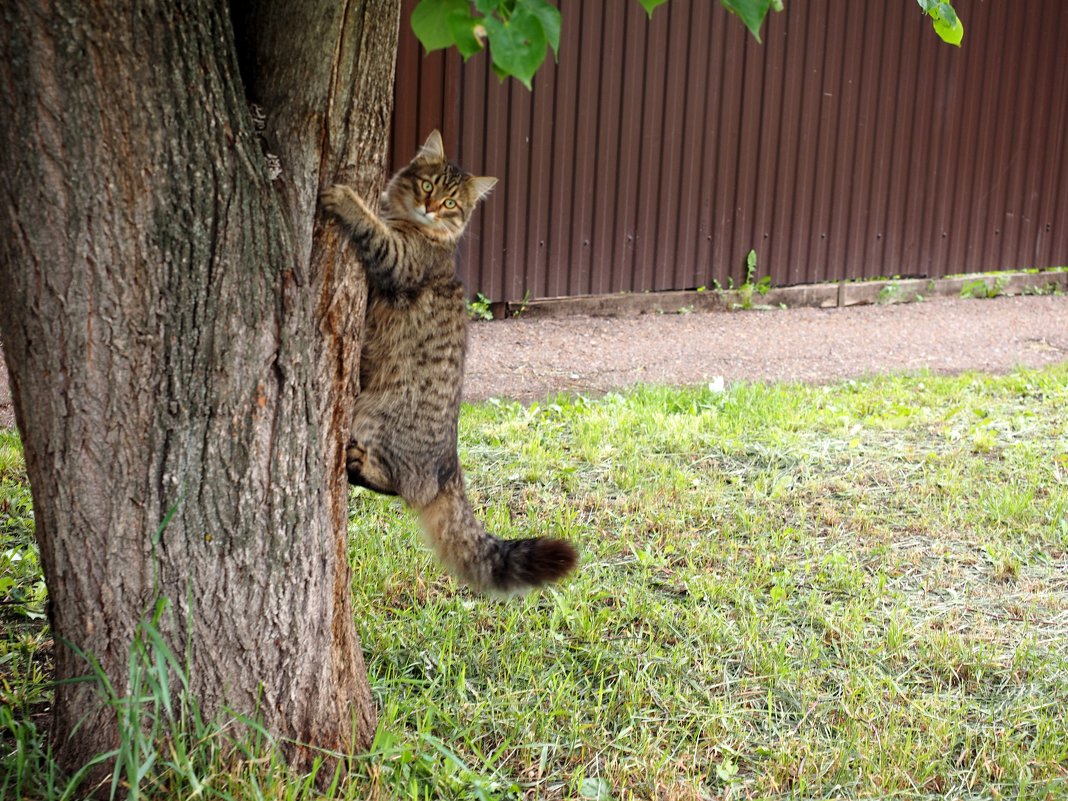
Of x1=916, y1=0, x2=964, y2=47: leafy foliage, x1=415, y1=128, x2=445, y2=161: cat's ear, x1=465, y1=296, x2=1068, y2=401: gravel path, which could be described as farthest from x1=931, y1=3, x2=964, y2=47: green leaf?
x1=465, y1=296, x2=1068, y2=401: gravel path

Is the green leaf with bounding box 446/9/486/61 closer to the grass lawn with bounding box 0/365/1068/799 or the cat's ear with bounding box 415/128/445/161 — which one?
the grass lawn with bounding box 0/365/1068/799

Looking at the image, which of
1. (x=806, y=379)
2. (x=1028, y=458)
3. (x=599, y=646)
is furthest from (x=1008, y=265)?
(x=599, y=646)

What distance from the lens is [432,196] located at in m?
4.08

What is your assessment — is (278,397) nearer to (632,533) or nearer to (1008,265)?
(632,533)

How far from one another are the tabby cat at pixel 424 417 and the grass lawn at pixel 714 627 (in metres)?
0.31

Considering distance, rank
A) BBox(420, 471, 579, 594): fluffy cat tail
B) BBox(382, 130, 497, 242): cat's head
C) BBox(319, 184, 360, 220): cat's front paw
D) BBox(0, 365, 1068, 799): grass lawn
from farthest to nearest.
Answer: BBox(382, 130, 497, 242): cat's head → BBox(420, 471, 579, 594): fluffy cat tail → BBox(0, 365, 1068, 799): grass lawn → BBox(319, 184, 360, 220): cat's front paw

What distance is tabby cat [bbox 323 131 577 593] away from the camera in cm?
353

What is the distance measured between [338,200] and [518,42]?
1.07 m

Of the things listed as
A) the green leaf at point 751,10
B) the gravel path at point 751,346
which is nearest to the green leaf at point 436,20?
the green leaf at point 751,10

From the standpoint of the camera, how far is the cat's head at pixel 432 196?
13.3 ft

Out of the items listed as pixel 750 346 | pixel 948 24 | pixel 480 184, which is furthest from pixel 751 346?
pixel 948 24

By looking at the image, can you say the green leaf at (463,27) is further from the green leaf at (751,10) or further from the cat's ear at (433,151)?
the cat's ear at (433,151)

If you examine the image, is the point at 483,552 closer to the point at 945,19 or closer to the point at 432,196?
the point at 432,196

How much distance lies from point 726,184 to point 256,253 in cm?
801
